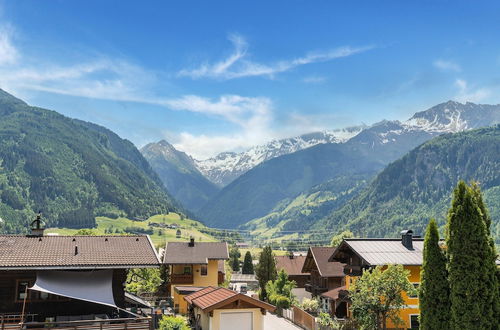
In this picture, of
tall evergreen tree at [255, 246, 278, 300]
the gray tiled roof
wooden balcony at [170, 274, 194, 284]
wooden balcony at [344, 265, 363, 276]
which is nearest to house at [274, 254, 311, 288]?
tall evergreen tree at [255, 246, 278, 300]

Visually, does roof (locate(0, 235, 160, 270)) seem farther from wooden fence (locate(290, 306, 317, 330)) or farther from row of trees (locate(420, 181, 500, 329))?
wooden fence (locate(290, 306, 317, 330))

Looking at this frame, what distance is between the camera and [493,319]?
906 inches

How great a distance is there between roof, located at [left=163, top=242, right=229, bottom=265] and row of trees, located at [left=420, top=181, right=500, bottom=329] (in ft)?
137

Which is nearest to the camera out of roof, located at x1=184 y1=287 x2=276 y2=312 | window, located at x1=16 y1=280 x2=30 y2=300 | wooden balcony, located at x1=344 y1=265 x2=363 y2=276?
window, located at x1=16 y1=280 x2=30 y2=300

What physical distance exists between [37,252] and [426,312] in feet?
74.6

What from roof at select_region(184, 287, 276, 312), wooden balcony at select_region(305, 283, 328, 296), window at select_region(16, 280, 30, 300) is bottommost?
wooden balcony at select_region(305, 283, 328, 296)

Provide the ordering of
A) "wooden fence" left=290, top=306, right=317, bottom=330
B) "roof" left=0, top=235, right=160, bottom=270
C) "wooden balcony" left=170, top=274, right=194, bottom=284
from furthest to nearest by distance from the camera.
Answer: "wooden balcony" left=170, top=274, right=194, bottom=284
"wooden fence" left=290, top=306, right=317, bottom=330
"roof" left=0, top=235, right=160, bottom=270

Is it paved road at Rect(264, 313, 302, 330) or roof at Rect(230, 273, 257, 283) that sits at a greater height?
paved road at Rect(264, 313, 302, 330)

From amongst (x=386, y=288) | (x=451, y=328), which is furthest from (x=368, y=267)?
(x=451, y=328)

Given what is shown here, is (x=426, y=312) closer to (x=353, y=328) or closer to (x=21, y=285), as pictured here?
(x=353, y=328)

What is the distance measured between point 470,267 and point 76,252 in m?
22.3

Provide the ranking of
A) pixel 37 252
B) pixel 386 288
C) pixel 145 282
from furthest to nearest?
pixel 145 282 < pixel 386 288 < pixel 37 252

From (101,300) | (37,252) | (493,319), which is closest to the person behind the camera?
(493,319)

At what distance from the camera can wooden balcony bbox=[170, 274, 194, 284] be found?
63.8 m
